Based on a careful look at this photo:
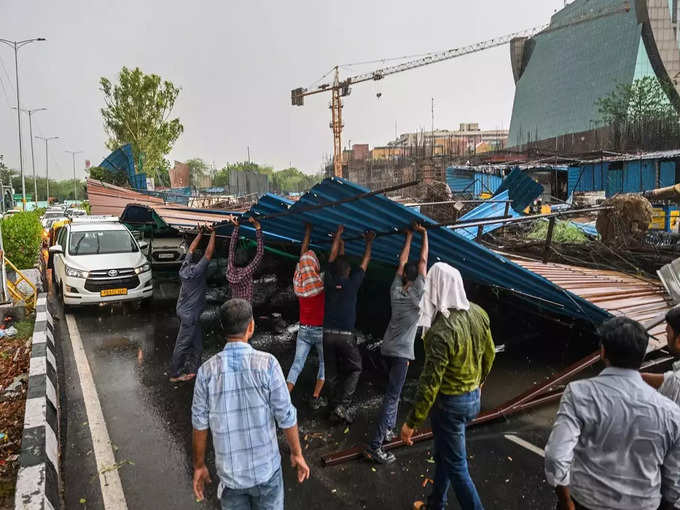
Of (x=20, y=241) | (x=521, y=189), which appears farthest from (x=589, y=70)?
(x=20, y=241)

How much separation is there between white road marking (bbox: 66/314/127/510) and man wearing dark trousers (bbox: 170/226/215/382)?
0.96 metres

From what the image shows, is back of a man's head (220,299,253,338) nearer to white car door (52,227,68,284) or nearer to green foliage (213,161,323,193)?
white car door (52,227,68,284)

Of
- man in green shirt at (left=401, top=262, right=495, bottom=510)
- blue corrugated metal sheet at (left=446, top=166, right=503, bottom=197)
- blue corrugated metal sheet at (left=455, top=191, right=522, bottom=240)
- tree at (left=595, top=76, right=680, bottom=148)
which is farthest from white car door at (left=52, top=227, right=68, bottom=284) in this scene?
tree at (left=595, top=76, right=680, bottom=148)

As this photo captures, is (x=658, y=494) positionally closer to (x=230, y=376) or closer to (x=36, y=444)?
(x=230, y=376)

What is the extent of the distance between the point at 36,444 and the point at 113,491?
711 millimetres

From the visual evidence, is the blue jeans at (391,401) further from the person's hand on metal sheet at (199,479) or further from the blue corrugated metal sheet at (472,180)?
the blue corrugated metal sheet at (472,180)

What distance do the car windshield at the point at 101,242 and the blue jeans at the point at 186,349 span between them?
16.7 ft

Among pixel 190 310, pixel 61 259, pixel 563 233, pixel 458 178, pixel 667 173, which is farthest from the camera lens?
pixel 458 178

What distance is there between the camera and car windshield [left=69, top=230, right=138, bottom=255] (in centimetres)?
962

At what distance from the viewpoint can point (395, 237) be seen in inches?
189

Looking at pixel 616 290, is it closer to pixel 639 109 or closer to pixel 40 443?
pixel 40 443

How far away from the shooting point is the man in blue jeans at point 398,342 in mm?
3830

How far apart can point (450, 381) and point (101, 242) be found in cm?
934

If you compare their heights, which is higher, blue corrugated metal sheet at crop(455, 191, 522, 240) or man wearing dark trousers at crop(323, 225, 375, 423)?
blue corrugated metal sheet at crop(455, 191, 522, 240)
